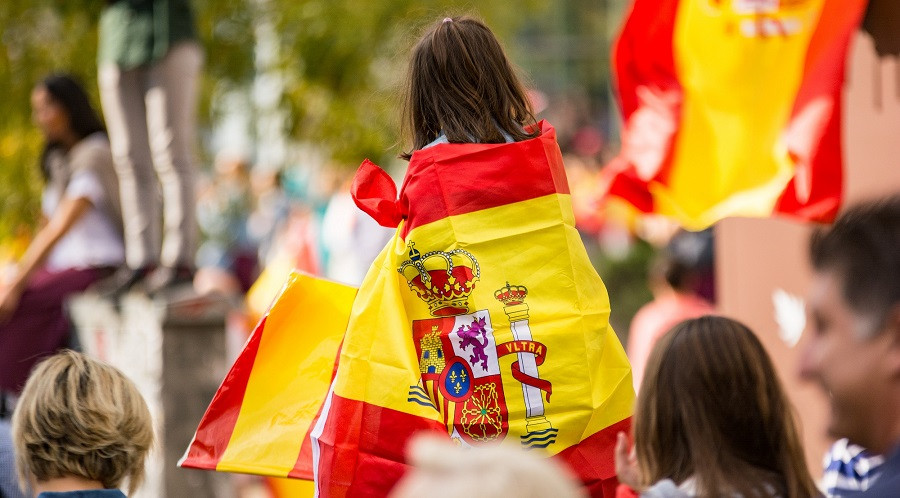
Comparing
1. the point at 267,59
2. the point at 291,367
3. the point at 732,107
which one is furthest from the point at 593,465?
the point at 267,59

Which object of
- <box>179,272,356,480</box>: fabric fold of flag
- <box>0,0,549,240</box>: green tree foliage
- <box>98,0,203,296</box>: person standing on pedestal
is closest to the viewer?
<box>179,272,356,480</box>: fabric fold of flag

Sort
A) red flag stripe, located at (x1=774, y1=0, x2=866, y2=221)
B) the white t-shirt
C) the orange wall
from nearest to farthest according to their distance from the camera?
red flag stripe, located at (x1=774, y1=0, x2=866, y2=221), the orange wall, the white t-shirt

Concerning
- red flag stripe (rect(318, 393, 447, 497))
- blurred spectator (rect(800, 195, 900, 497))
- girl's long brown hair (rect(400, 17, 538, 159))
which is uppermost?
girl's long brown hair (rect(400, 17, 538, 159))

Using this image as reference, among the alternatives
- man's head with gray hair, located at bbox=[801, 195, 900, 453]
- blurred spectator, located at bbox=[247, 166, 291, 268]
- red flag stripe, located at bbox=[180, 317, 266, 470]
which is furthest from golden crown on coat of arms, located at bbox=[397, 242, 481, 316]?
blurred spectator, located at bbox=[247, 166, 291, 268]

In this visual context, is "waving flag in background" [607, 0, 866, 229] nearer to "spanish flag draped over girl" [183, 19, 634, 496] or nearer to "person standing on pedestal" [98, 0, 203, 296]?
"spanish flag draped over girl" [183, 19, 634, 496]

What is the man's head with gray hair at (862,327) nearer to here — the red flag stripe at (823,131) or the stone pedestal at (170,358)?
the red flag stripe at (823,131)

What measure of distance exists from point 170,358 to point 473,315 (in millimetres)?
4093

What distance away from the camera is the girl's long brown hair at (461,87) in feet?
11.7

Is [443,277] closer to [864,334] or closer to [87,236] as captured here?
[864,334]

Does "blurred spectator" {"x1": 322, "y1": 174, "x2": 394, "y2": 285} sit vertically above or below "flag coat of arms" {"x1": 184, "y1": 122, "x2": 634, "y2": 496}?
below

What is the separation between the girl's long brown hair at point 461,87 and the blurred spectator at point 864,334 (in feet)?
4.94

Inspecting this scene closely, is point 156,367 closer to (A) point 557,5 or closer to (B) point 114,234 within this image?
(B) point 114,234

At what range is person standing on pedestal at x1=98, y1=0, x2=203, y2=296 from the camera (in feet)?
22.6

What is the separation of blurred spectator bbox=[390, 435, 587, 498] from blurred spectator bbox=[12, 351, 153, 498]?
1.80 m
